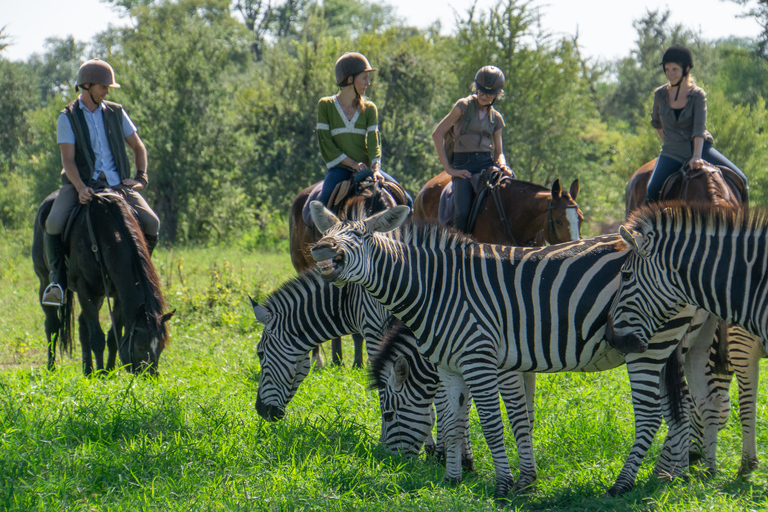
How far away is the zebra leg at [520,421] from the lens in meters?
4.54

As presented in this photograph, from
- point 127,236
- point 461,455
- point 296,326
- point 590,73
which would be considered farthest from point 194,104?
point 461,455

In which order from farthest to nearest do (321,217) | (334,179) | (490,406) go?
(334,179) → (490,406) → (321,217)

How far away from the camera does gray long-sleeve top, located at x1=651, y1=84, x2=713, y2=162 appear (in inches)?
280

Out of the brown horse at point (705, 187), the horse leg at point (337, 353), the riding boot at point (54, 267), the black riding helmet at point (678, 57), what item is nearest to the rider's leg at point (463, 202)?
the brown horse at point (705, 187)

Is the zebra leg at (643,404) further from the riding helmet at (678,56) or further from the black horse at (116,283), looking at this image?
the black horse at (116,283)

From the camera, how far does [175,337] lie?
943 centimetres

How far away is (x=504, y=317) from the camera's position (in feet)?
14.7

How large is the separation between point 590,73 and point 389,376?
74.9 ft

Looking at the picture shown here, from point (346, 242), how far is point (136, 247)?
11.4 feet

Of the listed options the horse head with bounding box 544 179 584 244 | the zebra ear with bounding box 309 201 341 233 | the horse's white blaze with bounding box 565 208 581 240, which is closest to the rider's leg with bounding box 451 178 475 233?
the horse head with bounding box 544 179 584 244

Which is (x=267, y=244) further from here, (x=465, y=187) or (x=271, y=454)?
(x=271, y=454)

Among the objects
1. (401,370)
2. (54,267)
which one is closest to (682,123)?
(401,370)

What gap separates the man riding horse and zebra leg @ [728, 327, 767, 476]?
18.3ft

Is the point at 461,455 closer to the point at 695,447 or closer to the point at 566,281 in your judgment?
the point at 566,281
